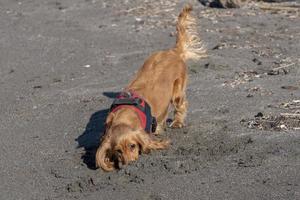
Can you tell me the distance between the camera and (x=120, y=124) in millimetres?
7070

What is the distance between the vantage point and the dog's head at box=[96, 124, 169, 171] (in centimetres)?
687

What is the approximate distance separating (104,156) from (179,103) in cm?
177

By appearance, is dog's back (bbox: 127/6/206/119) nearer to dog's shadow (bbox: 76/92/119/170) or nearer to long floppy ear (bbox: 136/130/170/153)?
dog's shadow (bbox: 76/92/119/170)

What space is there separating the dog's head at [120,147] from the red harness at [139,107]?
11.9 inches

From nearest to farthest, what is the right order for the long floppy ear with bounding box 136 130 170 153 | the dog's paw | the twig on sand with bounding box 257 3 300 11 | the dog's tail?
the long floppy ear with bounding box 136 130 170 153 < the dog's paw < the dog's tail < the twig on sand with bounding box 257 3 300 11

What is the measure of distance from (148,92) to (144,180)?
149 centimetres

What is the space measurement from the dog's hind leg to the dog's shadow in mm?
753

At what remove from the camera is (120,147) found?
6852 millimetres

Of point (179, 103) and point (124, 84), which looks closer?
point (179, 103)

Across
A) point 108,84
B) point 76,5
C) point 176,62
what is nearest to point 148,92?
point 176,62

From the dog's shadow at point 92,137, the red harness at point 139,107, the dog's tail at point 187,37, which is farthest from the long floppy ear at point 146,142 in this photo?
the dog's tail at point 187,37

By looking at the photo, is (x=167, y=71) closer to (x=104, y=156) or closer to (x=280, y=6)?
(x=104, y=156)

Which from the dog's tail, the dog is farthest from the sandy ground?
the dog's tail

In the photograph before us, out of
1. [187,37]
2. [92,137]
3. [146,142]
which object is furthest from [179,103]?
[146,142]
